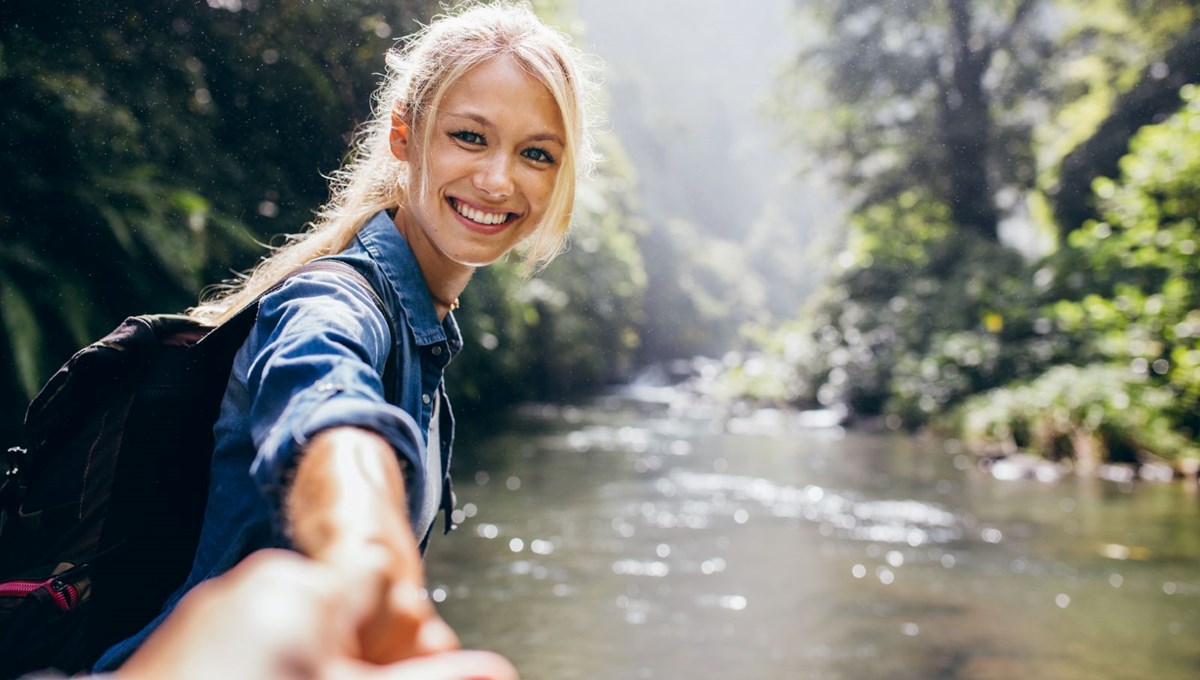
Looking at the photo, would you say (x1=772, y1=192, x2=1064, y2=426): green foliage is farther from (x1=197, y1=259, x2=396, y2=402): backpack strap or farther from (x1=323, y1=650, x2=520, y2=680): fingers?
(x1=323, y1=650, x2=520, y2=680): fingers

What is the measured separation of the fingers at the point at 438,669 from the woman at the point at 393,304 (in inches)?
4.3

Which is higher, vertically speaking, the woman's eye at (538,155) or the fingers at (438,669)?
the woman's eye at (538,155)

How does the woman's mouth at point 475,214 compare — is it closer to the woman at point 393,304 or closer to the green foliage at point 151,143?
the woman at point 393,304

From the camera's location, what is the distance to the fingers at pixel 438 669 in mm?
543

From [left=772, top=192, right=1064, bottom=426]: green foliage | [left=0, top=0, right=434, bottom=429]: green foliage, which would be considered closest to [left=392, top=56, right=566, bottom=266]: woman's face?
[left=0, top=0, right=434, bottom=429]: green foliage

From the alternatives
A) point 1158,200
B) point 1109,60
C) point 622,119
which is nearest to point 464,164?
point 1158,200

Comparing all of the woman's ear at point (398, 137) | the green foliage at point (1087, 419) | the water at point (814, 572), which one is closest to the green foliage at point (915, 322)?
the green foliage at point (1087, 419)

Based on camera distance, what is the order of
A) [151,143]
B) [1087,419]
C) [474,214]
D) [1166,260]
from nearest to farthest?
[474,214] → [151,143] → [1166,260] → [1087,419]

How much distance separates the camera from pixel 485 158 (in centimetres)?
148

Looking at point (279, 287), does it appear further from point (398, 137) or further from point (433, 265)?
point (398, 137)

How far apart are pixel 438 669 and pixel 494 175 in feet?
3.43

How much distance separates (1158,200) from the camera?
10898 mm

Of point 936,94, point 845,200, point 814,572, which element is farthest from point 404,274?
point 845,200

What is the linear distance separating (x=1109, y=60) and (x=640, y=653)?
61.3 feet
